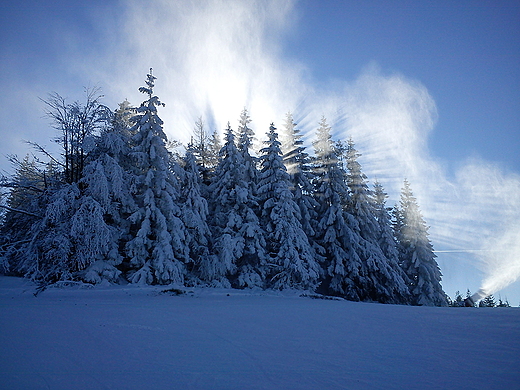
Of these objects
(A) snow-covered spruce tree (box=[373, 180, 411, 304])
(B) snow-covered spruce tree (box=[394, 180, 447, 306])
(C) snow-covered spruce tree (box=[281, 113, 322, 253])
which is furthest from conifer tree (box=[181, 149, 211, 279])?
(B) snow-covered spruce tree (box=[394, 180, 447, 306])

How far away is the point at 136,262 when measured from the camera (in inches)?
611

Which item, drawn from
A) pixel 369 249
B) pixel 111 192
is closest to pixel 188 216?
pixel 111 192

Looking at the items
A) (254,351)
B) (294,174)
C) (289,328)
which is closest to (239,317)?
(289,328)

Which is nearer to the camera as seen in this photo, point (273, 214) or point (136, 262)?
point (136, 262)

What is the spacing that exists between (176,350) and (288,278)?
13989 mm

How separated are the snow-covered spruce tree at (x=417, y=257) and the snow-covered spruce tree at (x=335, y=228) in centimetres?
912

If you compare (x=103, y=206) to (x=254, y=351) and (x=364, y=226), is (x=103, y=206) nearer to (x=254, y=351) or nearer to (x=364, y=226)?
(x=254, y=351)

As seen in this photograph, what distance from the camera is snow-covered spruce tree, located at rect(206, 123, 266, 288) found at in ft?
59.1

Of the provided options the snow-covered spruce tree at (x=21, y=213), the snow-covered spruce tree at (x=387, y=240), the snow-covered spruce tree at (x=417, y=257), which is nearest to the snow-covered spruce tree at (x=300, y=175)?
the snow-covered spruce tree at (x=387, y=240)

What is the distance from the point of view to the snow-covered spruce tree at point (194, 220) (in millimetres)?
18156

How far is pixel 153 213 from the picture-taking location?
54.0ft

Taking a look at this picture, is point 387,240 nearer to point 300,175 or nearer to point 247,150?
point 300,175

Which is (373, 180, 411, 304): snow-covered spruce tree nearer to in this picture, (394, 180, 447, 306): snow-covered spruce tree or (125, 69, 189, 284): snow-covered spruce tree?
(394, 180, 447, 306): snow-covered spruce tree

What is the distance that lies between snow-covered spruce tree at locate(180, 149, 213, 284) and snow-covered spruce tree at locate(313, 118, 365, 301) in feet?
28.4
